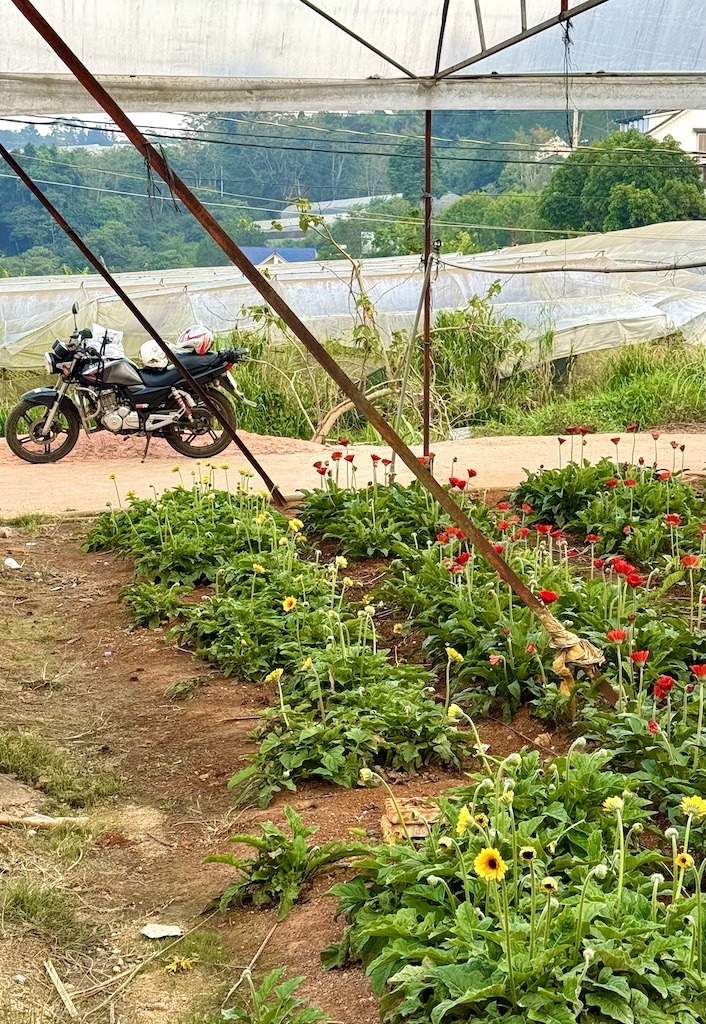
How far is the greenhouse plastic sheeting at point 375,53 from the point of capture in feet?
→ 19.3

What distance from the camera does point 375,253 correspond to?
19312mm

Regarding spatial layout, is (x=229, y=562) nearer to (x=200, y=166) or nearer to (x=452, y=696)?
(x=452, y=696)

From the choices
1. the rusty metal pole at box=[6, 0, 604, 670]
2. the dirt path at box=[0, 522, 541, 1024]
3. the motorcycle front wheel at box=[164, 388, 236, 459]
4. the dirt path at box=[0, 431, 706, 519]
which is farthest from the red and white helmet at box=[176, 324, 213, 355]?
the rusty metal pole at box=[6, 0, 604, 670]

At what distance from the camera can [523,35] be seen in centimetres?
534

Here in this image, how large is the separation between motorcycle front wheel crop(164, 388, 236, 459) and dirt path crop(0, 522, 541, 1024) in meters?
3.67

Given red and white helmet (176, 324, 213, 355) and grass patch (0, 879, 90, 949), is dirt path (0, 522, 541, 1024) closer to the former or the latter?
grass patch (0, 879, 90, 949)

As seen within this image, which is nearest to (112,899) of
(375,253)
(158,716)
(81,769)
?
(81,769)

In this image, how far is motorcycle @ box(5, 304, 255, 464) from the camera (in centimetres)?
879

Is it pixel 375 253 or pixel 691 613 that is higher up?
pixel 375 253

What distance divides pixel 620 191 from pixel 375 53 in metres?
11.9

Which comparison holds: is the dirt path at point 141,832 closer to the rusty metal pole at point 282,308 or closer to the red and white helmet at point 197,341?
the rusty metal pole at point 282,308

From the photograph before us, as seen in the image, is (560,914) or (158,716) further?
(158,716)

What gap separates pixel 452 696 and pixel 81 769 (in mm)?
1249

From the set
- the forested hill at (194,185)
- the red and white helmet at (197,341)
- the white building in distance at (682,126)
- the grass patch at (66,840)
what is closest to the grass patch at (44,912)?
the grass patch at (66,840)
